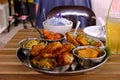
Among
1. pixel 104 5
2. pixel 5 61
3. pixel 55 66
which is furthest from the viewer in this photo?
pixel 104 5

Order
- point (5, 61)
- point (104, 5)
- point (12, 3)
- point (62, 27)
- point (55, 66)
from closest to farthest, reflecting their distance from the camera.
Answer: point (55, 66)
point (5, 61)
point (62, 27)
point (104, 5)
point (12, 3)

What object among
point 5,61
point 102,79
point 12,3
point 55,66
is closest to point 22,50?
point 5,61

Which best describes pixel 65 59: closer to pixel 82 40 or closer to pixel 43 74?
pixel 43 74

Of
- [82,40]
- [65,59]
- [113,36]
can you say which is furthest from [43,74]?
[113,36]

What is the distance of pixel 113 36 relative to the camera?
956 millimetres

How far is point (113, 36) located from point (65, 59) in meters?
0.32

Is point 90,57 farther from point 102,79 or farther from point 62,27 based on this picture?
point 62,27

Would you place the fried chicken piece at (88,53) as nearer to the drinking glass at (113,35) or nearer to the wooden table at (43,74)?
the wooden table at (43,74)

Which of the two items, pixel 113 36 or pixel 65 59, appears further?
pixel 113 36

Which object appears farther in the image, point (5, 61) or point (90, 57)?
point (5, 61)

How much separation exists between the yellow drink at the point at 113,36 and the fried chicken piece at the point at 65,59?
271 millimetres

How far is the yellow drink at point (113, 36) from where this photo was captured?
0.95m

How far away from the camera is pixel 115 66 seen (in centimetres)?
83

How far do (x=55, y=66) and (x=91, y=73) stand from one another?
0.43 feet
